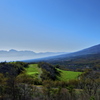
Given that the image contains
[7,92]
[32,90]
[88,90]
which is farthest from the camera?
[88,90]

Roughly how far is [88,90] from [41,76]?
62.4 feet

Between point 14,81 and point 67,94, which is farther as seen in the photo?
point 67,94

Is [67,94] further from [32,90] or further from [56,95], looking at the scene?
[32,90]

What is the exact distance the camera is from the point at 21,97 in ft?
61.8

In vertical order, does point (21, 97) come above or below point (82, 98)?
above

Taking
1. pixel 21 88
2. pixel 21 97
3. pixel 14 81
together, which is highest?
pixel 14 81

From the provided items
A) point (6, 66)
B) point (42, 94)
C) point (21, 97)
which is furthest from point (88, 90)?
point (6, 66)

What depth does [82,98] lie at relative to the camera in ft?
65.3

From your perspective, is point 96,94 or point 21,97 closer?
point 21,97

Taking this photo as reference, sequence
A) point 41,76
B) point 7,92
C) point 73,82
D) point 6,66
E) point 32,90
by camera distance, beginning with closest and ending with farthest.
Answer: point 7,92 → point 32,90 → point 73,82 → point 41,76 → point 6,66

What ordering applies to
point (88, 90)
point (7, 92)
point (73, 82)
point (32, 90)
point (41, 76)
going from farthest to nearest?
point (41, 76) < point (73, 82) < point (88, 90) < point (32, 90) < point (7, 92)

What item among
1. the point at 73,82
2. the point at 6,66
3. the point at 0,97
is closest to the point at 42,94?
the point at 0,97

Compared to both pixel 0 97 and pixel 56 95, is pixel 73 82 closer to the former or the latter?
pixel 56 95

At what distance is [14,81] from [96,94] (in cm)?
1306
